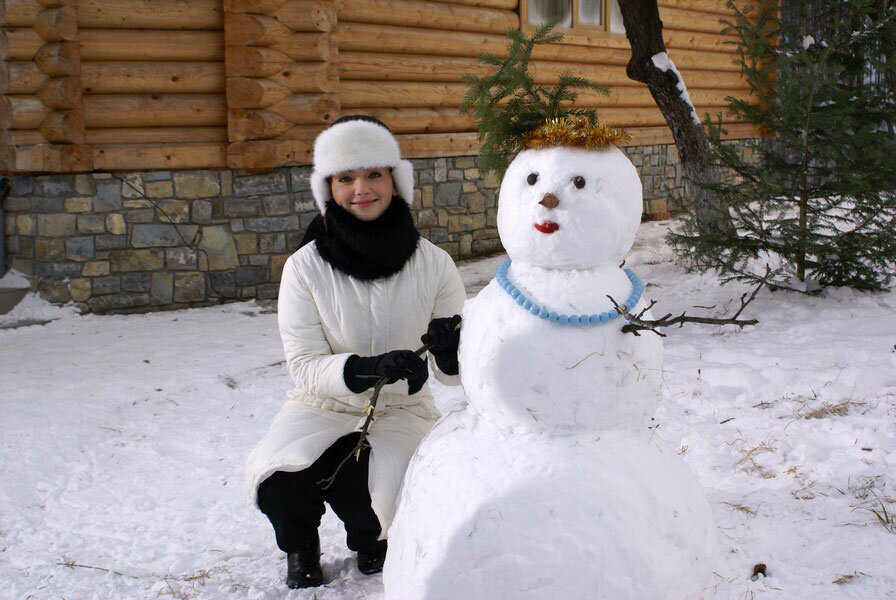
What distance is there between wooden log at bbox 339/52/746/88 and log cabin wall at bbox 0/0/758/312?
1.2 inches

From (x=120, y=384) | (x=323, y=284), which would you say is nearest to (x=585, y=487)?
(x=323, y=284)

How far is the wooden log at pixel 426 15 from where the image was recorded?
23.3 ft

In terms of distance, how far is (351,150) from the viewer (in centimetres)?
256

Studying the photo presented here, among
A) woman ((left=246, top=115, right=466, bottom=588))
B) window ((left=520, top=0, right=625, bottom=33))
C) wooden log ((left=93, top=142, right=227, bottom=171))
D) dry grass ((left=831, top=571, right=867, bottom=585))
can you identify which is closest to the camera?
dry grass ((left=831, top=571, right=867, bottom=585))

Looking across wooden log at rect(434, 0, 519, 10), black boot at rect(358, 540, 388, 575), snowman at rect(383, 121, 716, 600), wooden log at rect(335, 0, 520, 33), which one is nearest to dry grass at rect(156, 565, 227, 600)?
black boot at rect(358, 540, 388, 575)

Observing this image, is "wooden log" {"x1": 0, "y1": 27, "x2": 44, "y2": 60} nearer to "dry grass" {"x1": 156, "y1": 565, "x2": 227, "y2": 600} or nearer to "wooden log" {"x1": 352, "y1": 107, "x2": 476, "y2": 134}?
"wooden log" {"x1": 352, "y1": 107, "x2": 476, "y2": 134}

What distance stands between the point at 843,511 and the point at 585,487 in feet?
4.62

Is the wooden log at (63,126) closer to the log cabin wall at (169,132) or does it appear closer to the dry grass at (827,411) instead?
the log cabin wall at (169,132)

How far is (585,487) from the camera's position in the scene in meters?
1.81

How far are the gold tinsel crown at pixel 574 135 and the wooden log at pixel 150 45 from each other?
5243mm

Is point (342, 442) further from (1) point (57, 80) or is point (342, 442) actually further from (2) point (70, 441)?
(1) point (57, 80)

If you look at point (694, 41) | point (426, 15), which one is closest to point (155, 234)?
point (426, 15)

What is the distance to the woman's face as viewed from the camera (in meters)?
2.59

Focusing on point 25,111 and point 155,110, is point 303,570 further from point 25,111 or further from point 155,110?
point 25,111
